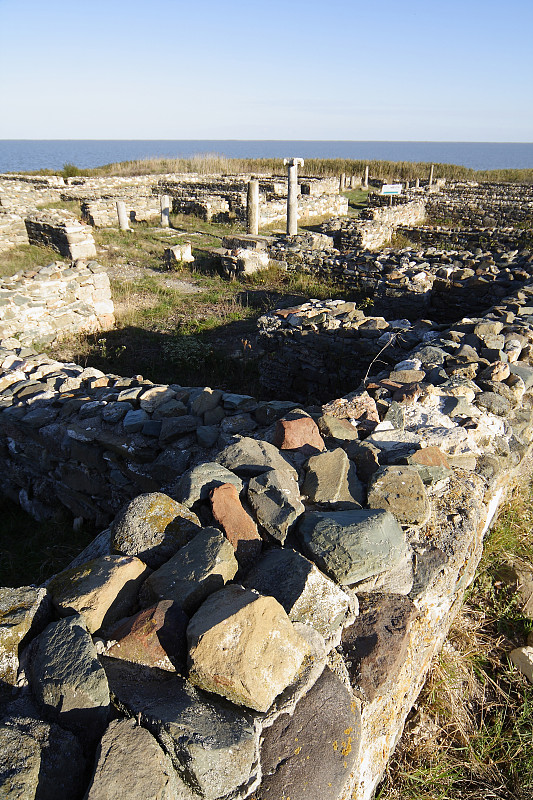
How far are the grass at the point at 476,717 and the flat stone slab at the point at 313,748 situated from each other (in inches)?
31.2

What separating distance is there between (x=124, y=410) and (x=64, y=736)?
2974mm

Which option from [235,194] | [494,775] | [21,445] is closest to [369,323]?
[21,445]

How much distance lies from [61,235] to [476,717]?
12.9m

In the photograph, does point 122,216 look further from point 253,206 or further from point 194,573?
point 194,573

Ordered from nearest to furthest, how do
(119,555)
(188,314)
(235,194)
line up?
(119,555) → (188,314) → (235,194)

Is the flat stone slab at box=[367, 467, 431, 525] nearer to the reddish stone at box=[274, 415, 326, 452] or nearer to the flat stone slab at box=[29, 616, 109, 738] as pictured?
the reddish stone at box=[274, 415, 326, 452]

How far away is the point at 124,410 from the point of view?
4.03 m

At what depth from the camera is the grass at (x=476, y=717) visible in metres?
2.05

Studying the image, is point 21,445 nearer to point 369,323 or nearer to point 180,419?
point 180,419

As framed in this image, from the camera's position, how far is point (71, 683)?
133 centimetres

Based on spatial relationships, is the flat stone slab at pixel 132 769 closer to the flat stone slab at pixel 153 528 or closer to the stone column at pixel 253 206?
the flat stone slab at pixel 153 528

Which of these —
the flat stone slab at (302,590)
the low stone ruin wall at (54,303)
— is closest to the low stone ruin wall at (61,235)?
the low stone ruin wall at (54,303)

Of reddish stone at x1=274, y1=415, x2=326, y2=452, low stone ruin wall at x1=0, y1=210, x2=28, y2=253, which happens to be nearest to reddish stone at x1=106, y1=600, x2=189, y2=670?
reddish stone at x1=274, y1=415, x2=326, y2=452

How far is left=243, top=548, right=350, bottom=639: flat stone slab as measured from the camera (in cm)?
170
